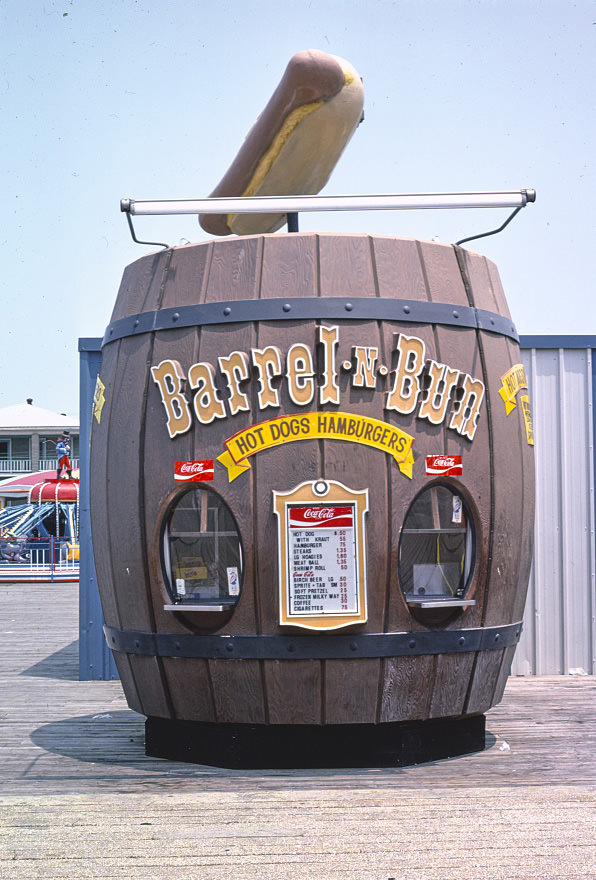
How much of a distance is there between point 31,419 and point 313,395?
58383 millimetres

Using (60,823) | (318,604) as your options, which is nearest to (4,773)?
(60,823)

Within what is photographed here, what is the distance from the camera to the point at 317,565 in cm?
468

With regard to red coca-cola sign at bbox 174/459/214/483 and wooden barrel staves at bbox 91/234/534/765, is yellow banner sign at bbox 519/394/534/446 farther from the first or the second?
red coca-cola sign at bbox 174/459/214/483

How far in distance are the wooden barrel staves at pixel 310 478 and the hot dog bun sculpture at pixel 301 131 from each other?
1.04 metres

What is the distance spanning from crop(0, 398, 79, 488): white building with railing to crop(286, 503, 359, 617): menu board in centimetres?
5428

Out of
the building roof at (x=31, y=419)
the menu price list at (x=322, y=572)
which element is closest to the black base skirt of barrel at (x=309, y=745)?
the menu price list at (x=322, y=572)

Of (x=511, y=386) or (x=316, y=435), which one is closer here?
(x=316, y=435)

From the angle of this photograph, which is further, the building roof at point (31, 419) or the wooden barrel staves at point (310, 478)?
the building roof at point (31, 419)

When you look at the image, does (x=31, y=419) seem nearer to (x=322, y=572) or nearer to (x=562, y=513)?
(x=562, y=513)

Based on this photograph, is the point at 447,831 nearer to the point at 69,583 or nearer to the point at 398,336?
the point at 398,336

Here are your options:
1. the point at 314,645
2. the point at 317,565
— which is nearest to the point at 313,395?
the point at 317,565

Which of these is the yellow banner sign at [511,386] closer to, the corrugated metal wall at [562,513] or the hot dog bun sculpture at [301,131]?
the hot dog bun sculpture at [301,131]

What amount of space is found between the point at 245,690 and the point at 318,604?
1.91 ft

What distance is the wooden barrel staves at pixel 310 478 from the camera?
15.4 ft
